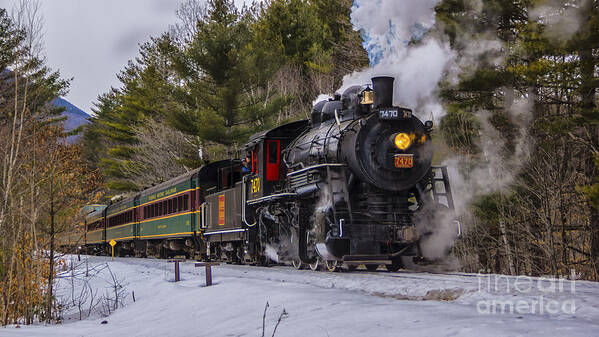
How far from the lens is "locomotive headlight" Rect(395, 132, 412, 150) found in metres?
10.5

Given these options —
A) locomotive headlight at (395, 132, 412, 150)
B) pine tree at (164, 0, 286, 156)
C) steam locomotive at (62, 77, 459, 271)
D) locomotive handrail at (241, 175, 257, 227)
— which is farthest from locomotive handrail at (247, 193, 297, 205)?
pine tree at (164, 0, 286, 156)

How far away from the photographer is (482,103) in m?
15.0

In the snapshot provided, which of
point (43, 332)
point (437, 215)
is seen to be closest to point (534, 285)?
point (437, 215)

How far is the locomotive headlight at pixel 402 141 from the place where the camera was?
34.6 ft

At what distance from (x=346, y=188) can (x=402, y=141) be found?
136 cm

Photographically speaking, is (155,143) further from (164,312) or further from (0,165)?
(164,312)

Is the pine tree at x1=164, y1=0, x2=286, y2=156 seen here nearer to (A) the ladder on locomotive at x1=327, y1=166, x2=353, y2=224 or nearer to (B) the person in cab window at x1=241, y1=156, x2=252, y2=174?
(B) the person in cab window at x1=241, y1=156, x2=252, y2=174

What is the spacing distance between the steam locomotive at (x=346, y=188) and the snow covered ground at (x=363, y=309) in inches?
35.4

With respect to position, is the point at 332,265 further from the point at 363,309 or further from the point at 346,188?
the point at 363,309

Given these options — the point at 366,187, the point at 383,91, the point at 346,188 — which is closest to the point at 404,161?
the point at 366,187

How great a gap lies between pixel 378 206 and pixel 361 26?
18.4ft

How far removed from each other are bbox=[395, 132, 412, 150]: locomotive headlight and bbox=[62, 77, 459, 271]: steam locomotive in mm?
19

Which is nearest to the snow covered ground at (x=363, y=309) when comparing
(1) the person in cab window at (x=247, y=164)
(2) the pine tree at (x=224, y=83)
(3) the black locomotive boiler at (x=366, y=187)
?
(3) the black locomotive boiler at (x=366, y=187)

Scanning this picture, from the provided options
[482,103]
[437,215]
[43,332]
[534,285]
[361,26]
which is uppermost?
[361,26]
